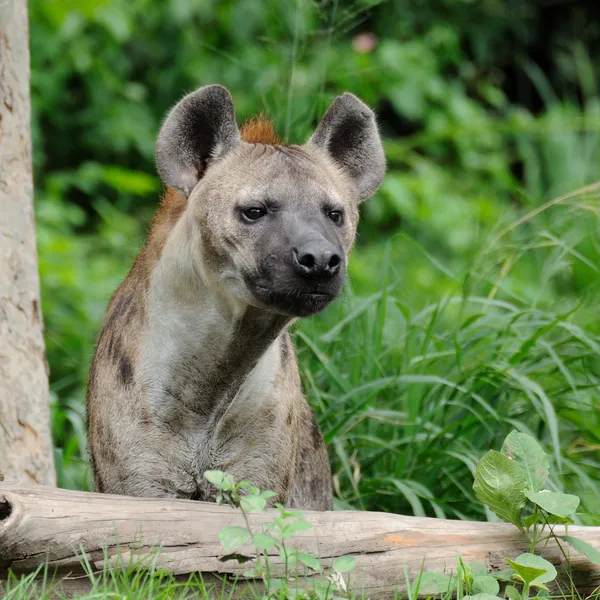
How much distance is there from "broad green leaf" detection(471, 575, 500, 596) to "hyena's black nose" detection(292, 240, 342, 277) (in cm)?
97

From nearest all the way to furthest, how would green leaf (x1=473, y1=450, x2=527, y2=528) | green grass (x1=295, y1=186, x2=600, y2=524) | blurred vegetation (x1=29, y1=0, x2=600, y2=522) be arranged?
green leaf (x1=473, y1=450, x2=527, y2=528)
green grass (x1=295, y1=186, x2=600, y2=524)
blurred vegetation (x1=29, y1=0, x2=600, y2=522)

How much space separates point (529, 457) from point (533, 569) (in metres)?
0.39

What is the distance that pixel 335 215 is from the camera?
342cm

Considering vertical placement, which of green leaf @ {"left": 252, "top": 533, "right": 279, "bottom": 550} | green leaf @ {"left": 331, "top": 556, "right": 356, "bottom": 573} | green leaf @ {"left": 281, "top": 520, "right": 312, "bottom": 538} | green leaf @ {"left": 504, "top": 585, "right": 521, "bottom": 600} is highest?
green leaf @ {"left": 281, "top": 520, "right": 312, "bottom": 538}

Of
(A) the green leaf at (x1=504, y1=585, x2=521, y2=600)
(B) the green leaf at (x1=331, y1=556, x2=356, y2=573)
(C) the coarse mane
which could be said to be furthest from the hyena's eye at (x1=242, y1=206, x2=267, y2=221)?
(A) the green leaf at (x1=504, y1=585, x2=521, y2=600)

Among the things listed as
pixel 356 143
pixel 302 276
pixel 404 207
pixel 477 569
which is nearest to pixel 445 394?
pixel 356 143

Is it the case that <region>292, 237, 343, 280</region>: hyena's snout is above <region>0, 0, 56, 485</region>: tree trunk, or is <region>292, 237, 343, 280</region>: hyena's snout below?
above

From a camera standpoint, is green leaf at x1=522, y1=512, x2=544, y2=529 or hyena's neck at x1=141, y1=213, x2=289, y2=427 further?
hyena's neck at x1=141, y1=213, x2=289, y2=427

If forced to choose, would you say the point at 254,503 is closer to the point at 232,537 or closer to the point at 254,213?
the point at 232,537

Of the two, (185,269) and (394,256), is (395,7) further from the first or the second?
(185,269)

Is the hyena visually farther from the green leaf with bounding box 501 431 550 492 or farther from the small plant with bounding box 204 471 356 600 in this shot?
the green leaf with bounding box 501 431 550 492

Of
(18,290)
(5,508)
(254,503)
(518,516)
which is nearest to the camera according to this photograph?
(254,503)

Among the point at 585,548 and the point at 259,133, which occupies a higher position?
the point at 259,133

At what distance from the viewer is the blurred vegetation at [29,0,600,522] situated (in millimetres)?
4484
